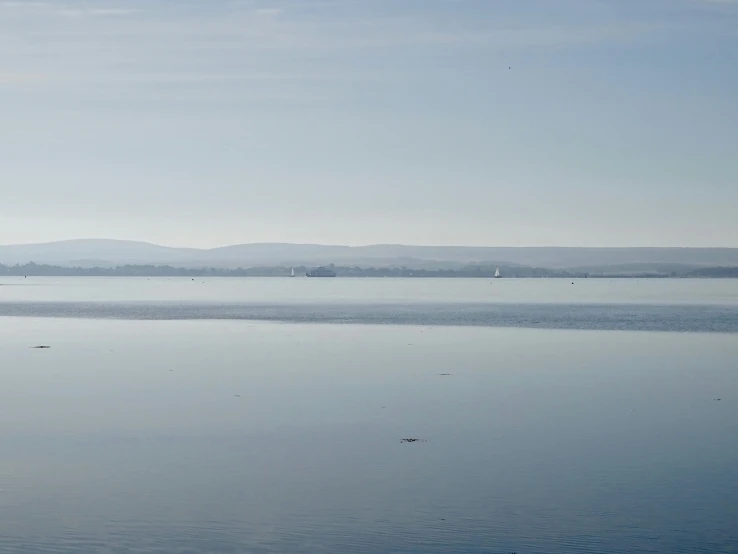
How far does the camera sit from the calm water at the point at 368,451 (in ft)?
36.7

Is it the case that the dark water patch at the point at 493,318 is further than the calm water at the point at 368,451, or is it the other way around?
the dark water patch at the point at 493,318

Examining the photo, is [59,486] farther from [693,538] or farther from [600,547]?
[693,538]

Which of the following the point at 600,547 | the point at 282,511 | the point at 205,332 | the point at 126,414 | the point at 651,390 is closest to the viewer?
the point at 600,547

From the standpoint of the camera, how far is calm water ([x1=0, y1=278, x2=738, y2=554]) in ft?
36.7

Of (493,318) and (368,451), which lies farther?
(493,318)

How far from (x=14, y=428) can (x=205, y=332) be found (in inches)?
1016

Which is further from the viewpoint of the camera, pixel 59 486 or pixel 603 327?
pixel 603 327

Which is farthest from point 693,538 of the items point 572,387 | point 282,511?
point 572,387

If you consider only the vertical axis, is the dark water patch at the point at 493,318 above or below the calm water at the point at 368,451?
below

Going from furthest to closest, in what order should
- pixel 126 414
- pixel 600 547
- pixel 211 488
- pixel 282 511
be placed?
pixel 126 414
pixel 211 488
pixel 282 511
pixel 600 547

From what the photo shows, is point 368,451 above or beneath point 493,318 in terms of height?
above

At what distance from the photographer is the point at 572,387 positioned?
78.5 feet

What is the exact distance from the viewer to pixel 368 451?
15.7 meters

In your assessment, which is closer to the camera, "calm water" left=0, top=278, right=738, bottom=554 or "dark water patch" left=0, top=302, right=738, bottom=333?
"calm water" left=0, top=278, right=738, bottom=554
